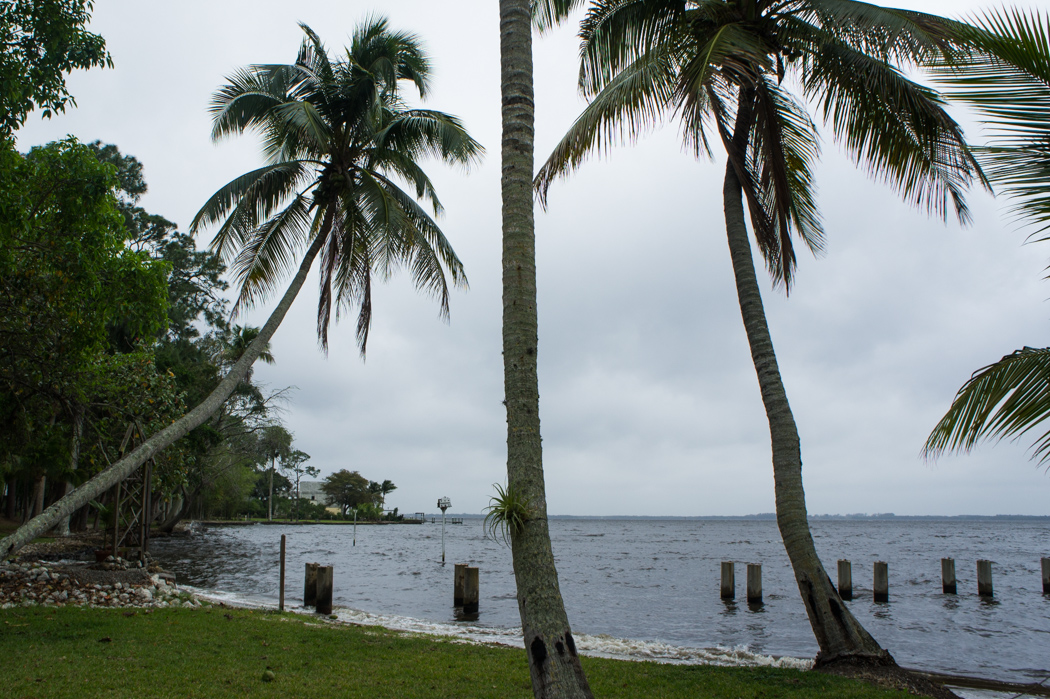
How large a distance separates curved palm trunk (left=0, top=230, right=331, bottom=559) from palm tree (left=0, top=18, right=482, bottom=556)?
93cm

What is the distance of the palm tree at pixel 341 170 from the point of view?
12.6m

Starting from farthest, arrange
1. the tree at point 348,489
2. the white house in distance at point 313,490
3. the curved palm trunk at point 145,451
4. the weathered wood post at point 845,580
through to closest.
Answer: the white house in distance at point 313,490 < the tree at point 348,489 < the weathered wood post at point 845,580 < the curved palm trunk at point 145,451

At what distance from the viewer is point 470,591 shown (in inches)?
691

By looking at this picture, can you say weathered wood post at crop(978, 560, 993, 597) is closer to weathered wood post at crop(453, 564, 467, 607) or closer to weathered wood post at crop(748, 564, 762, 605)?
weathered wood post at crop(748, 564, 762, 605)

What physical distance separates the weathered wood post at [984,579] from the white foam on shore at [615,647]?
1282cm

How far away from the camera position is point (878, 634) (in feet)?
51.3

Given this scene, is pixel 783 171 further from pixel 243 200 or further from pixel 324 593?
pixel 324 593

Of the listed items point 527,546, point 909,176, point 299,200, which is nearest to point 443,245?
point 299,200

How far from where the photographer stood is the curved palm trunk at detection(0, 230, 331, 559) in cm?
727

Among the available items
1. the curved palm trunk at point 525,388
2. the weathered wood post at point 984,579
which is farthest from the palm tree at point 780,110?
the weathered wood post at point 984,579

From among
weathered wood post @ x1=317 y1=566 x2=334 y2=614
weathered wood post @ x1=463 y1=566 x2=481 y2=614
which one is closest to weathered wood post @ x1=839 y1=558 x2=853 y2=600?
weathered wood post @ x1=463 y1=566 x2=481 y2=614

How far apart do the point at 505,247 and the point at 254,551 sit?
117 feet

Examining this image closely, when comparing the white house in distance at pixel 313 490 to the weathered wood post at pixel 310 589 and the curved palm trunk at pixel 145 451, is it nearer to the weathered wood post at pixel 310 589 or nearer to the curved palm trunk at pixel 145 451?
the weathered wood post at pixel 310 589

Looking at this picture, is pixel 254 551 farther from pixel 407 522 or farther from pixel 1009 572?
pixel 407 522
